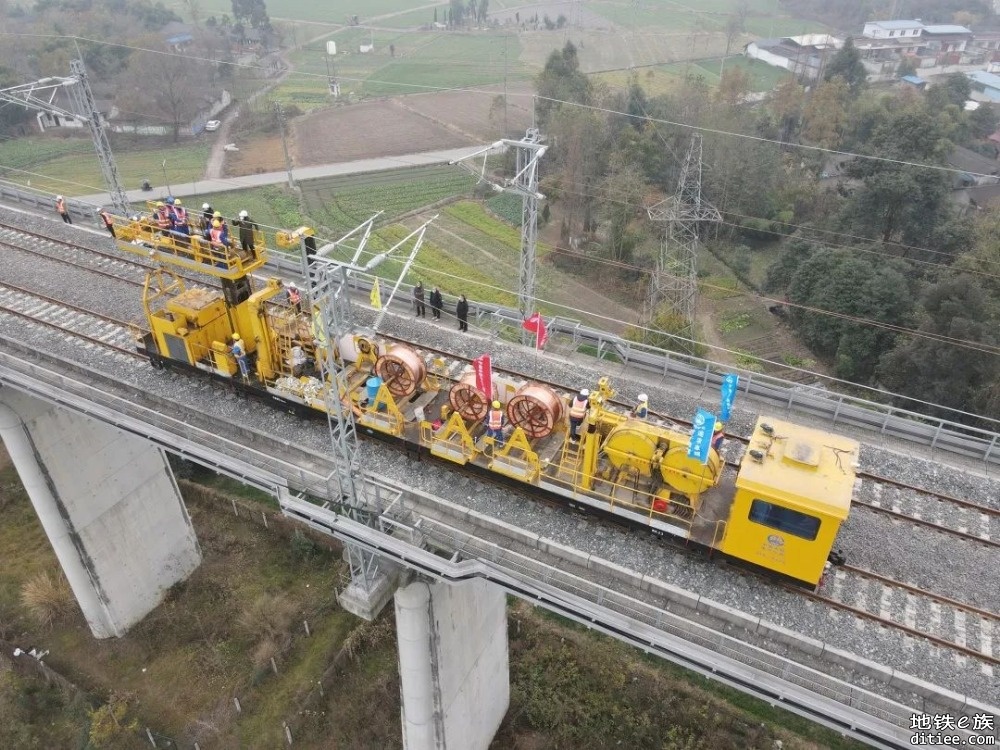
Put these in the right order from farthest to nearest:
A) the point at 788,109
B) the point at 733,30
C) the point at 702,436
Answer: the point at 733,30, the point at 788,109, the point at 702,436

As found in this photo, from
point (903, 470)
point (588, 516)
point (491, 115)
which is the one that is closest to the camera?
point (588, 516)

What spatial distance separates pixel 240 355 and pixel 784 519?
48.5ft

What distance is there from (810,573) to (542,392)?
23.2ft

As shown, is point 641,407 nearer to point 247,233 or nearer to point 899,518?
point 899,518

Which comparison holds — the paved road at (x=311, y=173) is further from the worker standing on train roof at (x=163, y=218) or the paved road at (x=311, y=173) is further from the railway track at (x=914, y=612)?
the railway track at (x=914, y=612)

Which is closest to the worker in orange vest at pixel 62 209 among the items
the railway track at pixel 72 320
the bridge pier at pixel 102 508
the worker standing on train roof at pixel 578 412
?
the railway track at pixel 72 320

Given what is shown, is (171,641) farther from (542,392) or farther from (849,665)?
(849,665)

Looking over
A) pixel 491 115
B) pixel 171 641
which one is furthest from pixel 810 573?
pixel 491 115

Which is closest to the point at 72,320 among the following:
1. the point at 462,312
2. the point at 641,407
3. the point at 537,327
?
the point at 462,312

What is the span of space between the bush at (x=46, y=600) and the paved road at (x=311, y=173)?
36.2m

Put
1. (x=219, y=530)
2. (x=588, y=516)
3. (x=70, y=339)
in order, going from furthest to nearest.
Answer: (x=219, y=530) < (x=70, y=339) < (x=588, y=516)

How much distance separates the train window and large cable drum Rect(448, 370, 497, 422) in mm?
6809

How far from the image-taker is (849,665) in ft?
44.3

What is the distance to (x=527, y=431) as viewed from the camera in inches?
686
